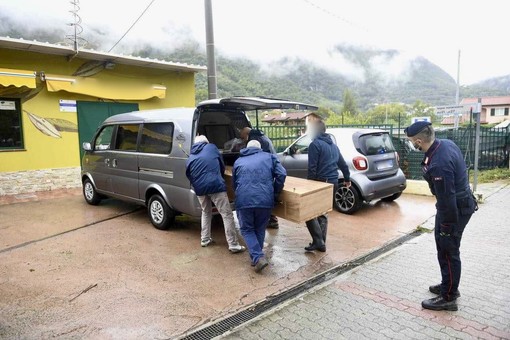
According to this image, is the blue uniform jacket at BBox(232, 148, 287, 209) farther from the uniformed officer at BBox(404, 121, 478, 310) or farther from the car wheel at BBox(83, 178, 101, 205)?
the car wheel at BBox(83, 178, 101, 205)

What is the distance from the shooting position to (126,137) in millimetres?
6477

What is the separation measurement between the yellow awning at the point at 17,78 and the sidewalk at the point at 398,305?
25.2 feet

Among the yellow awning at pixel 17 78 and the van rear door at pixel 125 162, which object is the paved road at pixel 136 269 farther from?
the yellow awning at pixel 17 78

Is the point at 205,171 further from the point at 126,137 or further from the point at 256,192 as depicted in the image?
the point at 126,137

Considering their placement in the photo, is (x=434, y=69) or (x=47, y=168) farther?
(x=434, y=69)

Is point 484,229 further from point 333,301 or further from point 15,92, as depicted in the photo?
point 15,92

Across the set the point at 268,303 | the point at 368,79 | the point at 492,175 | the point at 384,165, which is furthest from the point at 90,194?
the point at 368,79

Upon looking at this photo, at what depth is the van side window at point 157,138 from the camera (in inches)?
217

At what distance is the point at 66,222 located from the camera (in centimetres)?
650

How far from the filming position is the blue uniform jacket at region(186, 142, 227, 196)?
4711 millimetres

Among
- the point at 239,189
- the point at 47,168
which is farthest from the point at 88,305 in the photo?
the point at 47,168

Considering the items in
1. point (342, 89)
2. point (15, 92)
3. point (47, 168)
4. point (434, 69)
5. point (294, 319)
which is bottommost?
point (294, 319)

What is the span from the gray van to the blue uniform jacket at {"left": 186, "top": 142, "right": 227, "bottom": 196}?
1.31ft

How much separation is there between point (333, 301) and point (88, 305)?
2.42 meters
